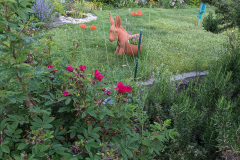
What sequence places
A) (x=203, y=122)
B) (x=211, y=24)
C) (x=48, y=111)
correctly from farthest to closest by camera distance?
(x=211, y=24), (x=203, y=122), (x=48, y=111)

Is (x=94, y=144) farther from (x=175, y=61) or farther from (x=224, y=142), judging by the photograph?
(x=175, y=61)

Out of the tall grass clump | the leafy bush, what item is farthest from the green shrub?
the leafy bush

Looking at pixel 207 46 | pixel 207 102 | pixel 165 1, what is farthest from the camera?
pixel 165 1

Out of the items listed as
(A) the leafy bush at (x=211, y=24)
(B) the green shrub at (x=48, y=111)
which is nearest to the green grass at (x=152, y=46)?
(A) the leafy bush at (x=211, y=24)

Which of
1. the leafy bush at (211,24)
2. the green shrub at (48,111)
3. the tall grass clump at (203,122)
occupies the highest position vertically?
the leafy bush at (211,24)

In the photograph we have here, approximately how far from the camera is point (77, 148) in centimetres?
114

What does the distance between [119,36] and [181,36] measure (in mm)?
2591

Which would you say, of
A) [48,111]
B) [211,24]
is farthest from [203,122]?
[211,24]

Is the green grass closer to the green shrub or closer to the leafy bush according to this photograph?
the leafy bush

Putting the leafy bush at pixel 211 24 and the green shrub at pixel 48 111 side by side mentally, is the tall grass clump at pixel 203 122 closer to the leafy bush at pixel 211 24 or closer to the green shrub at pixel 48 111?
the green shrub at pixel 48 111

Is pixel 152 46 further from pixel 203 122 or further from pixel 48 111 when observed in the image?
pixel 48 111

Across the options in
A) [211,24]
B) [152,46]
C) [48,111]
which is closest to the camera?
[48,111]

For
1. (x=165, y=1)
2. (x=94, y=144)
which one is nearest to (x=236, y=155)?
(x=94, y=144)

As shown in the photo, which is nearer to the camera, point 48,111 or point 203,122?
point 48,111
